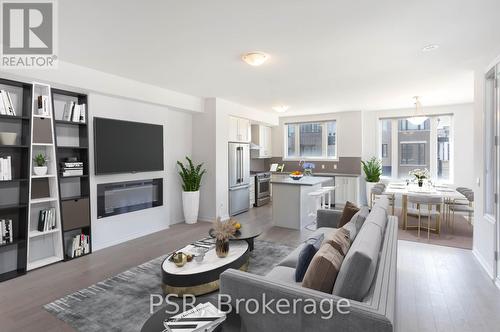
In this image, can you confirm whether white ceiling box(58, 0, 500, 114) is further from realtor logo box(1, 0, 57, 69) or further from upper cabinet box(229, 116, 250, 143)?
upper cabinet box(229, 116, 250, 143)

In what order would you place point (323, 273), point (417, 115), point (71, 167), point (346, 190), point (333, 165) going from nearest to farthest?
point (323, 273), point (71, 167), point (417, 115), point (346, 190), point (333, 165)

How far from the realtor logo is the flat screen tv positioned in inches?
43.5

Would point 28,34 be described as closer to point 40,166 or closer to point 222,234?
point 40,166

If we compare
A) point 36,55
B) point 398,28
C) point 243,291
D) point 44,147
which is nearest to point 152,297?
point 243,291

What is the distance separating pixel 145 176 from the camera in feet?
17.0

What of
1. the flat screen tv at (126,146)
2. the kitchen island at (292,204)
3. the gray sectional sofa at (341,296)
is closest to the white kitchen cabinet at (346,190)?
the kitchen island at (292,204)

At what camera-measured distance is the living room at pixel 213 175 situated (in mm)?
2135

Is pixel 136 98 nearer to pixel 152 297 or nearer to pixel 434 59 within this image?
pixel 152 297

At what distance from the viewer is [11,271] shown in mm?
3463

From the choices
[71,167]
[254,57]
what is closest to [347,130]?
[254,57]

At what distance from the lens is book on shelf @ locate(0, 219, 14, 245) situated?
→ 3307 mm

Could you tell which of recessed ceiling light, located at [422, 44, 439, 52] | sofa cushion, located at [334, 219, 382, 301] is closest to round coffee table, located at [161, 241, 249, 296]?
sofa cushion, located at [334, 219, 382, 301]

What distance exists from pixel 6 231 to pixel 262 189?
582 centimetres

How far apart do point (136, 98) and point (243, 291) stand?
13.3ft
